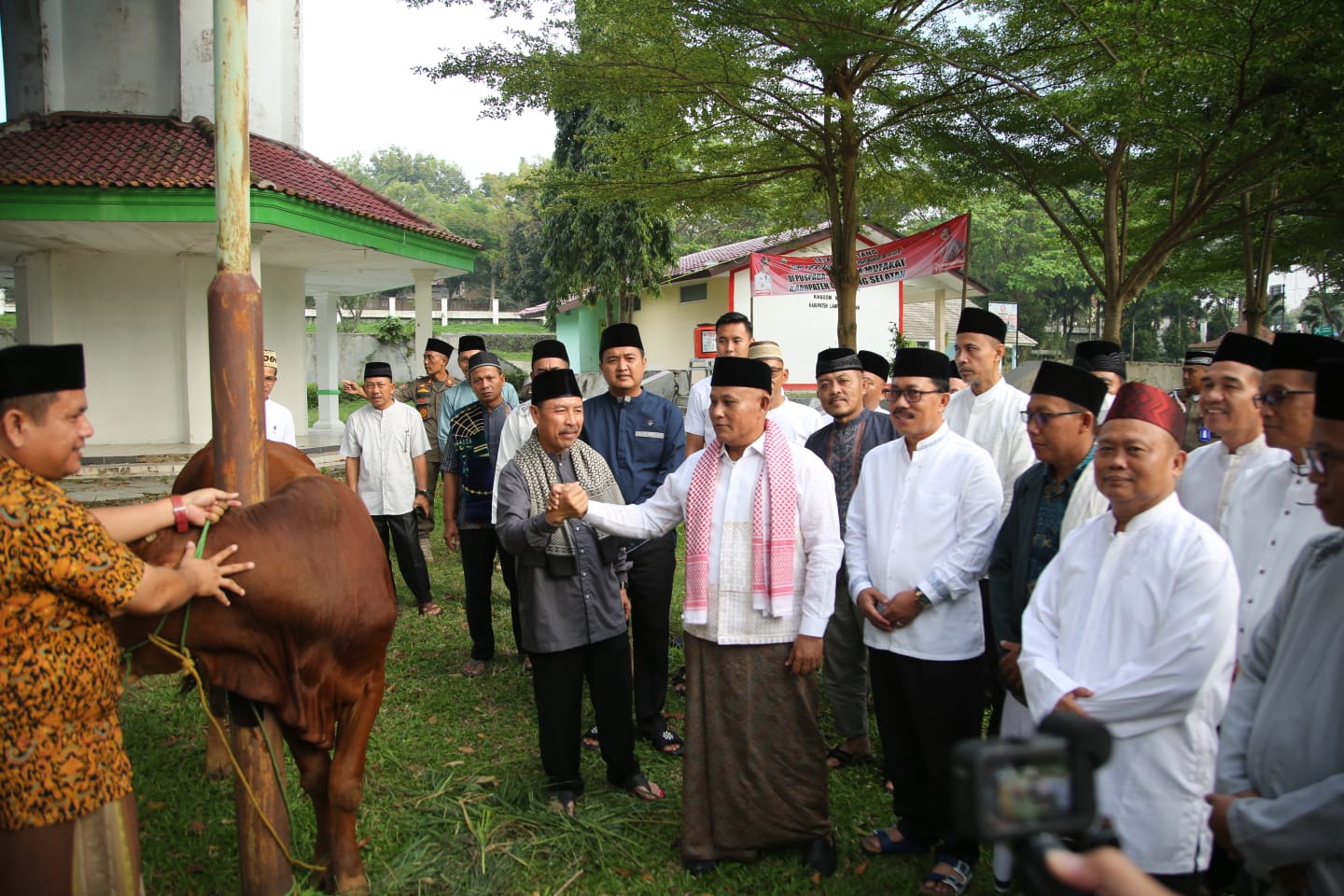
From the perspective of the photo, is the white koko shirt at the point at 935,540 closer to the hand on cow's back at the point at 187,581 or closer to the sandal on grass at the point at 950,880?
the sandal on grass at the point at 950,880

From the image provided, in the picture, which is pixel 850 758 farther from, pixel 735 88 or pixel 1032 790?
pixel 735 88

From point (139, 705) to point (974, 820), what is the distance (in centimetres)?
567

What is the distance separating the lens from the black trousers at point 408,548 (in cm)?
738

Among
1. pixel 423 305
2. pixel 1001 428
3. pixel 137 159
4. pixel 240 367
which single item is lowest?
pixel 1001 428

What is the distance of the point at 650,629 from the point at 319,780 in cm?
205

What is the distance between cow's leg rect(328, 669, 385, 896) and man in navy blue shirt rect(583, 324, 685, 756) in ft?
6.09

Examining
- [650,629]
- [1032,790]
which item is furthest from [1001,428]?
[1032,790]

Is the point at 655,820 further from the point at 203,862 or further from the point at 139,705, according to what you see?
the point at 139,705

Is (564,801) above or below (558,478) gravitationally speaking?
below

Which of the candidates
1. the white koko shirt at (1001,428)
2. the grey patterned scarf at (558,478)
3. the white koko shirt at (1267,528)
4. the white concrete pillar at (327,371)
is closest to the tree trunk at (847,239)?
the white koko shirt at (1001,428)

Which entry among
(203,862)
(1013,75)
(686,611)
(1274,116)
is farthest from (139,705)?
A: (1274,116)

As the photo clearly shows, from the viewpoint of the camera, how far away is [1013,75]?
10289 millimetres

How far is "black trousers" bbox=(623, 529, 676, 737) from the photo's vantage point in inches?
200

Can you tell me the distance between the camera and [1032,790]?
1.24 metres
